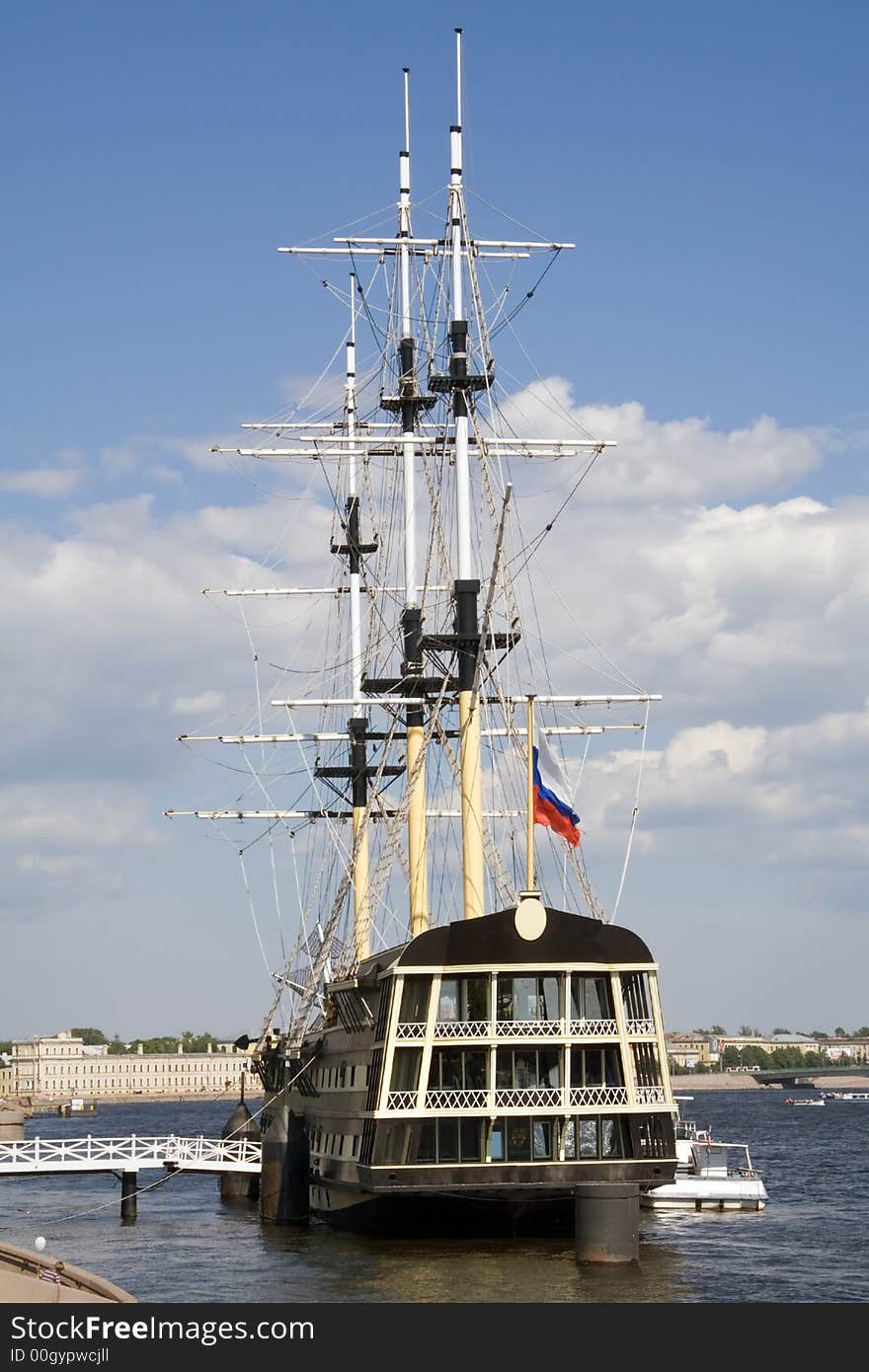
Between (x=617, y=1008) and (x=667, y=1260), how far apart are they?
5.87 metres

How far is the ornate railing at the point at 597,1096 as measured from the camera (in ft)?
147

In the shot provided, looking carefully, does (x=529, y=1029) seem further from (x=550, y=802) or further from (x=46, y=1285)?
(x=46, y=1285)

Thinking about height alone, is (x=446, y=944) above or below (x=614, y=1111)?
above

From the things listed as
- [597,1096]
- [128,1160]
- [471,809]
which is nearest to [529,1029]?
[597,1096]

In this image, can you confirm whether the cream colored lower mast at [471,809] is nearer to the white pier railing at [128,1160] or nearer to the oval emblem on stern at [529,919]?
the oval emblem on stern at [529,919]

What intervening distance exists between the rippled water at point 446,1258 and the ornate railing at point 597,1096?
3439mm

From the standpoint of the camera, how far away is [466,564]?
5578cm

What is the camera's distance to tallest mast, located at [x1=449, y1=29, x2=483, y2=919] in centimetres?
5456

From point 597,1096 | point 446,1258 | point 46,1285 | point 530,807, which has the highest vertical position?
point 530,807

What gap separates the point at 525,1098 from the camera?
4459cm

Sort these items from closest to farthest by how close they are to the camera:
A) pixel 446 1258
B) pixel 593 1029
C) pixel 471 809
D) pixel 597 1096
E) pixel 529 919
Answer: pixel 446 1258, pixel 597 1096, pixel 529 919, pixel 593 1029, pixel 471 809

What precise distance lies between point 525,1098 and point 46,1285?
25.2 m

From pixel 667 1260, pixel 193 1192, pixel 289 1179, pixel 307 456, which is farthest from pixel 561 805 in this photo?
pixel 193 1192
